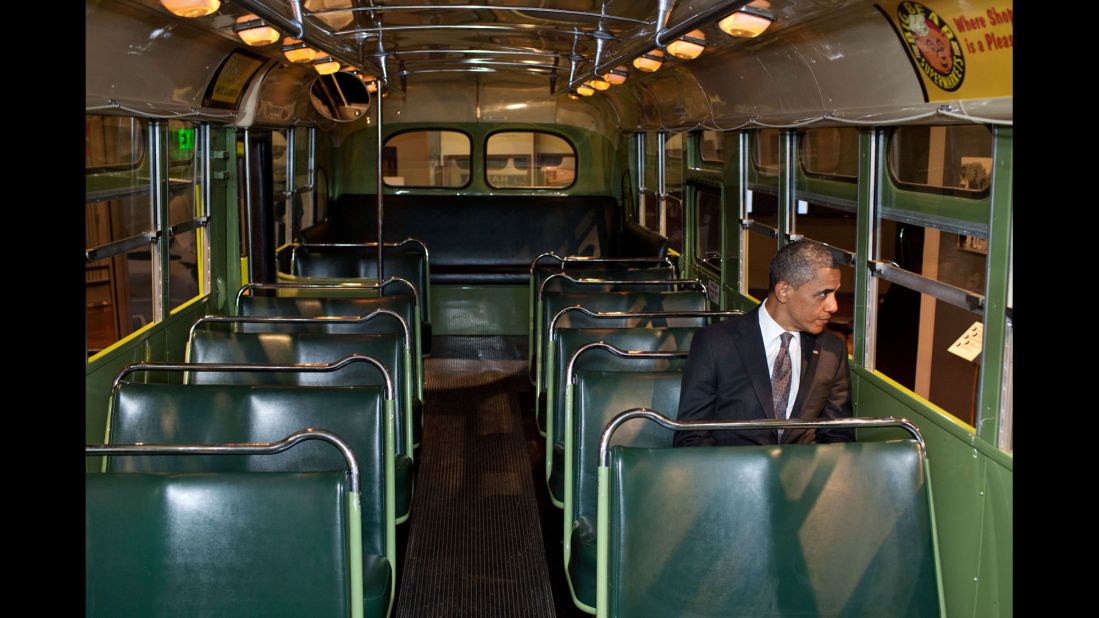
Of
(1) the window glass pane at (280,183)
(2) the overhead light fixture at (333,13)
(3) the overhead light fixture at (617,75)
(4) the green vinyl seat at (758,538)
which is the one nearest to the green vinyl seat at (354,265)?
(1) the window glass pane at (280,183)

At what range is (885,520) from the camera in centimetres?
284

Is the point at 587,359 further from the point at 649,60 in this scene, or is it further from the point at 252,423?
the point at 649,60

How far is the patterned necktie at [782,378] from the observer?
349 centimetres

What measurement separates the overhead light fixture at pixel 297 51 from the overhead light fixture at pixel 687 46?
1757mm

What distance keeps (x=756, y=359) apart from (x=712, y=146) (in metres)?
4.41

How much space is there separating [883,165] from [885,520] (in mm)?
1953

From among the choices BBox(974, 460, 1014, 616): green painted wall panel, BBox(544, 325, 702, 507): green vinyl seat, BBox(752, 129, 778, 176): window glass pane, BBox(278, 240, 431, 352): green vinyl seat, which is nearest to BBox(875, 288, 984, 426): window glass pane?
BBox(974, 460, 1014, 616): green painted wall panel

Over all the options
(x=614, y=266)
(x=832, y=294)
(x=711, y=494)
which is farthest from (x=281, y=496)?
(x=614, y=266)

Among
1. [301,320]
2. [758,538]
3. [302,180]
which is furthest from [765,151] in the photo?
[302,180]

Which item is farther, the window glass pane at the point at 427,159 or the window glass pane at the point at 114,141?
the window glass pane at the point at 427,159

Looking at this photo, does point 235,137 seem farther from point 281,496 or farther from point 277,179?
point 281,496

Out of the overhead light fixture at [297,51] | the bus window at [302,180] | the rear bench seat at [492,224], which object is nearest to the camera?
the overhead light fixture at [297,51]

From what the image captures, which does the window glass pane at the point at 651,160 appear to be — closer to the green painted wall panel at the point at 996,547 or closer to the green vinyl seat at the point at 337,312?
the green vinyl seat at the point at 337,312
